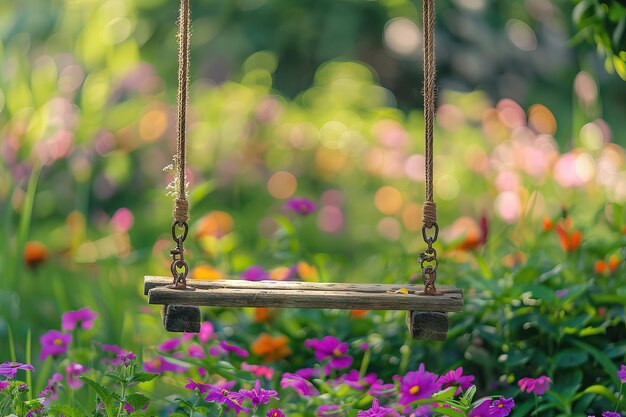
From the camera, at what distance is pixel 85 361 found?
235cm

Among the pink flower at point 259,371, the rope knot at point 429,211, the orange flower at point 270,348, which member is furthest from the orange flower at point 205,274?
the rope knot at point 429,211

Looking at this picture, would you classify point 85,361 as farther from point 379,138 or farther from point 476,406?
point 379,138

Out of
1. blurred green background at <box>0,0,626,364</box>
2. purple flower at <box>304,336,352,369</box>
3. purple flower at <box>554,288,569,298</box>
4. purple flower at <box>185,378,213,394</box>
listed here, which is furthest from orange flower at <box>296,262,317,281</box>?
purple flower at <box>185,378,213,394</box>

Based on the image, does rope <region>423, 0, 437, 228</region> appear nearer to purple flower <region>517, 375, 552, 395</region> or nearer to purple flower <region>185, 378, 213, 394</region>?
purple flower <region>517, 375, 552, 395</region>

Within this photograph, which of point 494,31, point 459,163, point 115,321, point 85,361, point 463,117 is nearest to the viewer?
point 85,361

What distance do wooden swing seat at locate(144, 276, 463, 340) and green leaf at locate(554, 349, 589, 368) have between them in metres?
0.44

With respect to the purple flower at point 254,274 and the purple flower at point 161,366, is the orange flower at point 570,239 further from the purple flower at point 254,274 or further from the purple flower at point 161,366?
the purple flower at point 161,366

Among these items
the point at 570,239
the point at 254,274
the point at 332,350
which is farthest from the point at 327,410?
the point at 570,239

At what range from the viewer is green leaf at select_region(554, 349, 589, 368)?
6.94 feet

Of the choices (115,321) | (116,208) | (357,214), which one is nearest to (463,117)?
(357,214)

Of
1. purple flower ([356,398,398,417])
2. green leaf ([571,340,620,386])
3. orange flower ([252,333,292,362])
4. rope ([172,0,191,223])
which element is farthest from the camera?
orange flower ([252,333,292,362])

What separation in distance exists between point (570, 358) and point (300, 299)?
2.42 ft

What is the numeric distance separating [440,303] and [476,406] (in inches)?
8.1

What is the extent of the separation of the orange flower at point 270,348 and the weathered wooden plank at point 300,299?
573mm
